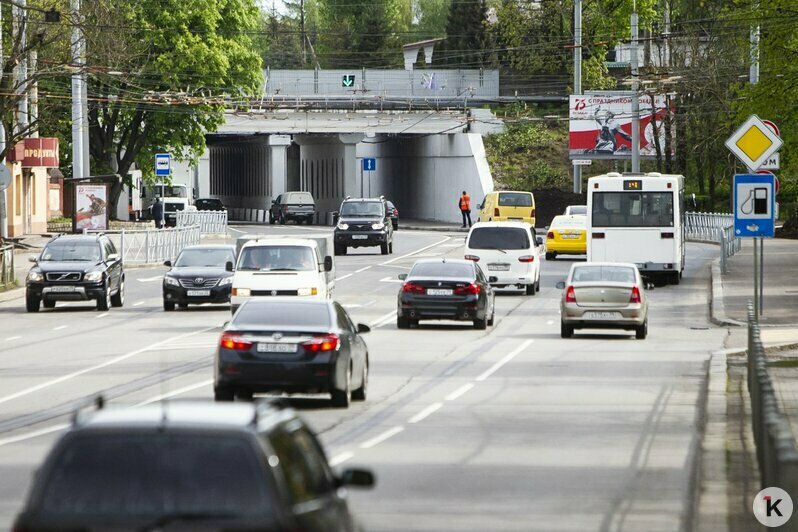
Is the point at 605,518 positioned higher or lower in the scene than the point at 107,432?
lower

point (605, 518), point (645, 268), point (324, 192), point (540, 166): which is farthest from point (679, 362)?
point (324, 192)

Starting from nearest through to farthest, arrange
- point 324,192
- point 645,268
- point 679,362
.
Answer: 1. point 679,362
2. point 645,268
3. point 324,192

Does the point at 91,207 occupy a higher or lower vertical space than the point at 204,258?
higher

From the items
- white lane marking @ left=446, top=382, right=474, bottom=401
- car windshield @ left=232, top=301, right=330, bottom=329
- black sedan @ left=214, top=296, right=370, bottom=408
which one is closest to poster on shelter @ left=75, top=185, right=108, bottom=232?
white lane marking @ left=446, top=382, right=474, bottom=401

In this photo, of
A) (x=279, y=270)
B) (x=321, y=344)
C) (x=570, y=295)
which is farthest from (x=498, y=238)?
(x=321, y=344)

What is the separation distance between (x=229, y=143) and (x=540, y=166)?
1237 inches

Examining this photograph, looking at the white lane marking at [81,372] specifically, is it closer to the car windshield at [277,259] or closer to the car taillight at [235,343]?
the car windshield at [277,259]

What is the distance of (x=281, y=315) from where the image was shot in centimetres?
1864

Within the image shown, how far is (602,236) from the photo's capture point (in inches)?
1796

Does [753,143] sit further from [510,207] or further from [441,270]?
[510,207]

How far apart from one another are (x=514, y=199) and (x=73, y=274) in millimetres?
34421

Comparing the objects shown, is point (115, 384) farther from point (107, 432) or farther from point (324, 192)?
point (324, 192)

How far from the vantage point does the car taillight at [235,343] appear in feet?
59.3

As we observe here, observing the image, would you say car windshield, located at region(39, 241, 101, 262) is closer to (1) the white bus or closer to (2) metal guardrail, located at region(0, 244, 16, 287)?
(2) metal guardrail, located at region(0, 244, 16, 287)
